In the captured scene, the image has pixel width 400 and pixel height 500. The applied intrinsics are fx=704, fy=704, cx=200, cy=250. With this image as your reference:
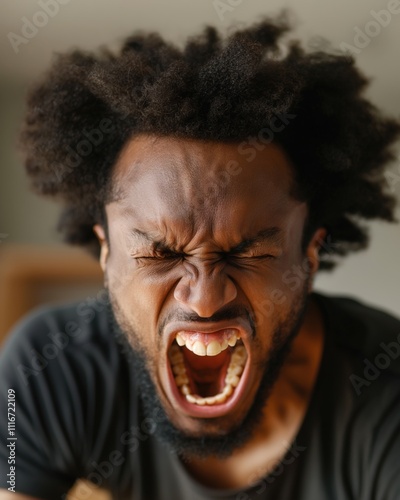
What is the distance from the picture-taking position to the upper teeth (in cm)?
89

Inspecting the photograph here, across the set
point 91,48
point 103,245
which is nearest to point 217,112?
point 103,245

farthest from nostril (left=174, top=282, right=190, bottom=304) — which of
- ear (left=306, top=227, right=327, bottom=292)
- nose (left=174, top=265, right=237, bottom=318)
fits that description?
ear (left=306, top=227, right=327, bottom=292)

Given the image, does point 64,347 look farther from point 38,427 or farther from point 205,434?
point 205,434

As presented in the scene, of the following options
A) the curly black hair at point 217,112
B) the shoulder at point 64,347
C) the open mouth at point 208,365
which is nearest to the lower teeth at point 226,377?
the open mouth at point 208,365

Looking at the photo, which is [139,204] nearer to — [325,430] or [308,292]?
[308,292]

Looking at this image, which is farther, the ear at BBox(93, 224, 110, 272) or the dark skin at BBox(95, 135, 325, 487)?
the ear at BBox(93, 224, 110, 272)

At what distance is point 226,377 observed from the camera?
3.20 ft

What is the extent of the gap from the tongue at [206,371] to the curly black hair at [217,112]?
23cm

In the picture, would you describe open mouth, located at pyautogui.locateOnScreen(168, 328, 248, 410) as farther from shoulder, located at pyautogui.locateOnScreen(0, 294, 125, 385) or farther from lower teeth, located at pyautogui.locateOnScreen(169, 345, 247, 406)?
shoulder, located at pyautogui.locateOnScreen(0, 294, 125, 385)

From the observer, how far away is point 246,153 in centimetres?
87

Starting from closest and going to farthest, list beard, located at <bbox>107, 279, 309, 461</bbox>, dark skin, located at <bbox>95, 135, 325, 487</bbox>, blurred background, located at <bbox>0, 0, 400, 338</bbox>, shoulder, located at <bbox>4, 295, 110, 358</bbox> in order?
1. dark skin, located at <bbox>95, 135, 325, 487</bbox>
2. beard, located at <bbox>107, 279, 309, 461</bbox>
3. shoulder, located at <bbox>4, 295, 110, 358</bbox>
4. blurred background, located at <bbox>0, 0, 400, 338</bbox>

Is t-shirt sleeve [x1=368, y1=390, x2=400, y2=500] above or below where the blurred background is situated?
below

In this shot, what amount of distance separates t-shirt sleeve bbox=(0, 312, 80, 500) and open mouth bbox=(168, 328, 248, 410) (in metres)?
0.16

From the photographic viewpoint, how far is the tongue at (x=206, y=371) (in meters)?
1.02
